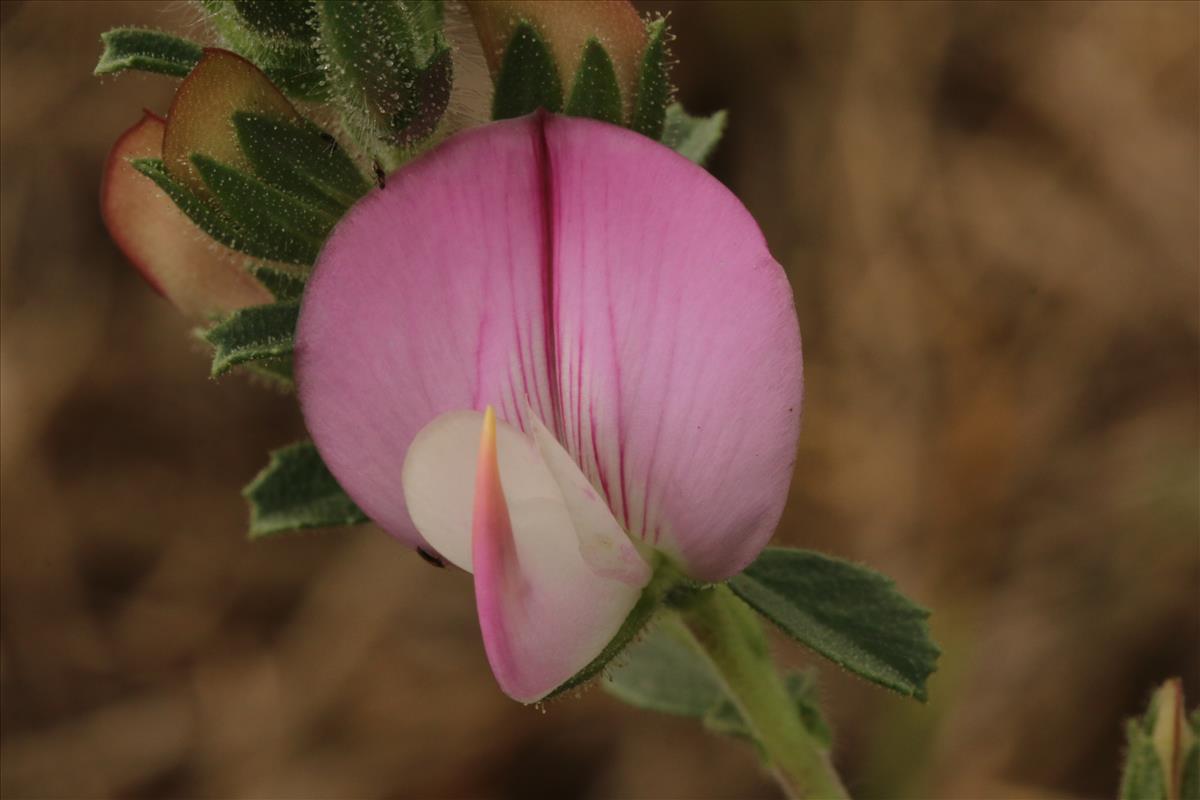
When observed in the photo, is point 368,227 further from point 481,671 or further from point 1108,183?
point 1108,183

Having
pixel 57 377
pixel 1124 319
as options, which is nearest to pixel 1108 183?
pixel 1124 319

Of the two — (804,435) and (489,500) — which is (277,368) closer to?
(489,500)

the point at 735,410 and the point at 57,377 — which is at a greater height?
the point at 735,410

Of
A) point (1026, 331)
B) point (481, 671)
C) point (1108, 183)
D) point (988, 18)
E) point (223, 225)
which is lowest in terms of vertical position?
point (481, 671)

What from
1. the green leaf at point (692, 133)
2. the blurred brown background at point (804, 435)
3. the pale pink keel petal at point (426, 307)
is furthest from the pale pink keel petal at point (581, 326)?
the blurred brown background at point (804, 435)

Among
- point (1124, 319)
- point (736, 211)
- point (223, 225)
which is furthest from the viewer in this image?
point (1124, 319)

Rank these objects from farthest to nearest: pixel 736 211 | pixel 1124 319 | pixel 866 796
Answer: pixel 1124 319 → pixel 866 796 → pixel 736 211

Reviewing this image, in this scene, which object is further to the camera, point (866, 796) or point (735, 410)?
point (866, 796)

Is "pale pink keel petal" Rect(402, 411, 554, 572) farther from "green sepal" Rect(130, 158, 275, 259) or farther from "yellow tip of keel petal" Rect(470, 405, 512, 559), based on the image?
"green sepal" Rect(130, 158, 275, 259)
